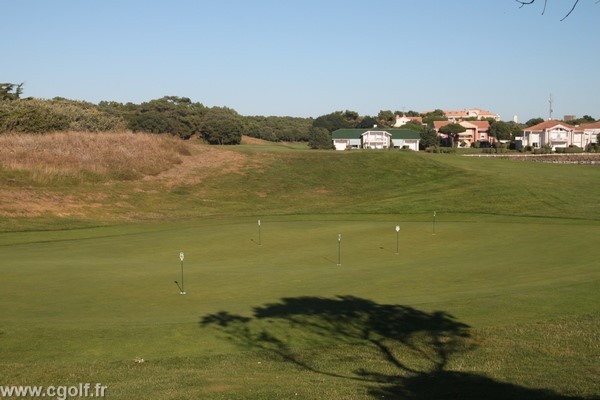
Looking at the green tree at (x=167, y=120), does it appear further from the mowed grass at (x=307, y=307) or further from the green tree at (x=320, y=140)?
the mowed grass at (x=307, y=307)

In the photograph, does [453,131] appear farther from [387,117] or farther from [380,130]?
[387,117]

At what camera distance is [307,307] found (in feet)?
54.6

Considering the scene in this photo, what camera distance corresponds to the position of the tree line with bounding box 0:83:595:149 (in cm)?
7144

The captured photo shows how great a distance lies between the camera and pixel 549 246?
2606 cm

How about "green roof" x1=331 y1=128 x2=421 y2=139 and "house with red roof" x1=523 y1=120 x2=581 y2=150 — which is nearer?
"green roof" x1=331 y1=128 x2=421 y2=139

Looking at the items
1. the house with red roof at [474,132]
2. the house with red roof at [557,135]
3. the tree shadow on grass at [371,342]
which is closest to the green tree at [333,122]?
the house with red roof at [474,132]

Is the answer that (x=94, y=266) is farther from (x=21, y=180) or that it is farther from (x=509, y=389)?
(x=21, y=180)

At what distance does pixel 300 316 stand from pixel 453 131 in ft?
412

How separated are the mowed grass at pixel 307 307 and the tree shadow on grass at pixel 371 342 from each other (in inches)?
2.0

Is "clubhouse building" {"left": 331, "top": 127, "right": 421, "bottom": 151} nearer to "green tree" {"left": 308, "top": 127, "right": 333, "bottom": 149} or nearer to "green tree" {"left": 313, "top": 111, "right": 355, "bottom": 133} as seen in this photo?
Answer: "green tree" {"left": 308, "top": 127, "right": 333, "bottom": 149}

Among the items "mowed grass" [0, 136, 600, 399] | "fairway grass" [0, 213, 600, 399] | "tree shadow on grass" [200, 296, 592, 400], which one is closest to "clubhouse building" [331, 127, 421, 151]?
"mowed grass" [0, 136, 600, 399]

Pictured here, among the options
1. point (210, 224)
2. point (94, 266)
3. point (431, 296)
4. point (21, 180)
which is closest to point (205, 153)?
point (21, 180)

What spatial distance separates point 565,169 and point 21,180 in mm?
46045

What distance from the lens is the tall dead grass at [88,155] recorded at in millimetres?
51250
